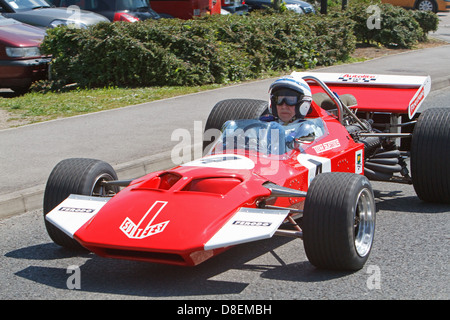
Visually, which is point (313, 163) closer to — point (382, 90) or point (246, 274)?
point (246, 274)

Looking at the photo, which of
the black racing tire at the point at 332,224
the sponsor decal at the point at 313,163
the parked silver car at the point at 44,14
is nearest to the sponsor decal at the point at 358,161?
the sponsor decal at the point at 313,163

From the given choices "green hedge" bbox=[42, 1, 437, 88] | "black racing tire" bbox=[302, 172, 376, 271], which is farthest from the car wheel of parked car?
"black racing tire" bbox=[302, 172, 376, 271]

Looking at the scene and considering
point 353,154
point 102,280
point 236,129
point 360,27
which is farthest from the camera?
point 360,27

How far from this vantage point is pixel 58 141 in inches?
387

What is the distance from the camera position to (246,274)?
5348 mm

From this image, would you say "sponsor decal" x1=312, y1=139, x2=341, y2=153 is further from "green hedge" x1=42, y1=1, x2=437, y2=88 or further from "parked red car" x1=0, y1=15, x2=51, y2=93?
"parked red car" x1=0, y1=15, x2=51, y2=93

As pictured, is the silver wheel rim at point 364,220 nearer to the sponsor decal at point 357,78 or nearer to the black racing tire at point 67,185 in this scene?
the black racing tire at point 67,185

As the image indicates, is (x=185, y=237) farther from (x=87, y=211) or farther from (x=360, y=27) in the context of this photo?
(x=360, y=27)

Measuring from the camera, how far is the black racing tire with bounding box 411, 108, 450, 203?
7.02m

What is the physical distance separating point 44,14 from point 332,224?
1282 centimetres
